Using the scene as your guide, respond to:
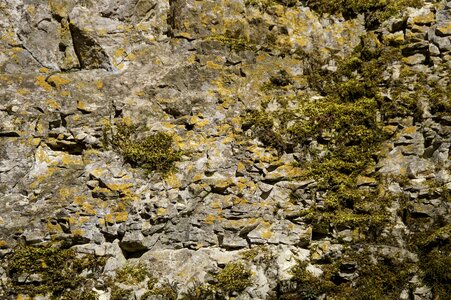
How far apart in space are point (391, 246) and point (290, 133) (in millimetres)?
2557

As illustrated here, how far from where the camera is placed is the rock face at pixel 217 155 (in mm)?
6312

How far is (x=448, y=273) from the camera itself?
6.38 m

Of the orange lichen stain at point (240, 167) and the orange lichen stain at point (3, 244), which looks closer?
the orange lichen stain at point (3, 244)

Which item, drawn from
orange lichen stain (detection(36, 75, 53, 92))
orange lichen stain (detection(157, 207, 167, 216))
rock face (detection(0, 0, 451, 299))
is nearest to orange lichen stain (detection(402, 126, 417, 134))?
rock face (detection(0, 0, 451, 299))

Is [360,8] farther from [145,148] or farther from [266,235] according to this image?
[145,148]

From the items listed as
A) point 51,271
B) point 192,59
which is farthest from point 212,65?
point 51,271

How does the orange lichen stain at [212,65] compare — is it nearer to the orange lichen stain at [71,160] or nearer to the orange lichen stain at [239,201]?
the orange lichen stain at [239,201]

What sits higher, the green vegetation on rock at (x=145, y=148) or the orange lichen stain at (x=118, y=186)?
the green vegetation on rock at (x=145, y=148)

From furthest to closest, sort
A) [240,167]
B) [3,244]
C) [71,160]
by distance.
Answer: [240,167]
[71,160]
[3,244]

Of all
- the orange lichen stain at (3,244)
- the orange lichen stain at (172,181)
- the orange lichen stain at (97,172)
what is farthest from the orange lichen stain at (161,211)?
the orange lichen stain at (3,244)

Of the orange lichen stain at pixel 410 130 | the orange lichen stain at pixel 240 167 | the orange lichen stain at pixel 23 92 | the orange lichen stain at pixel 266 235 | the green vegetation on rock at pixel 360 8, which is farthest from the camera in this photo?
the green vegetation on rock at pixel 360 8

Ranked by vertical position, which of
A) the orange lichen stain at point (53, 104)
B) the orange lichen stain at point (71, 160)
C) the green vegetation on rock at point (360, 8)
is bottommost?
the orange lichen stain at point (71, 160)

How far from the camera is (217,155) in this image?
6844 mm

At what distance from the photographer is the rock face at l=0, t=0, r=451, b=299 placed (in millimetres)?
6312
